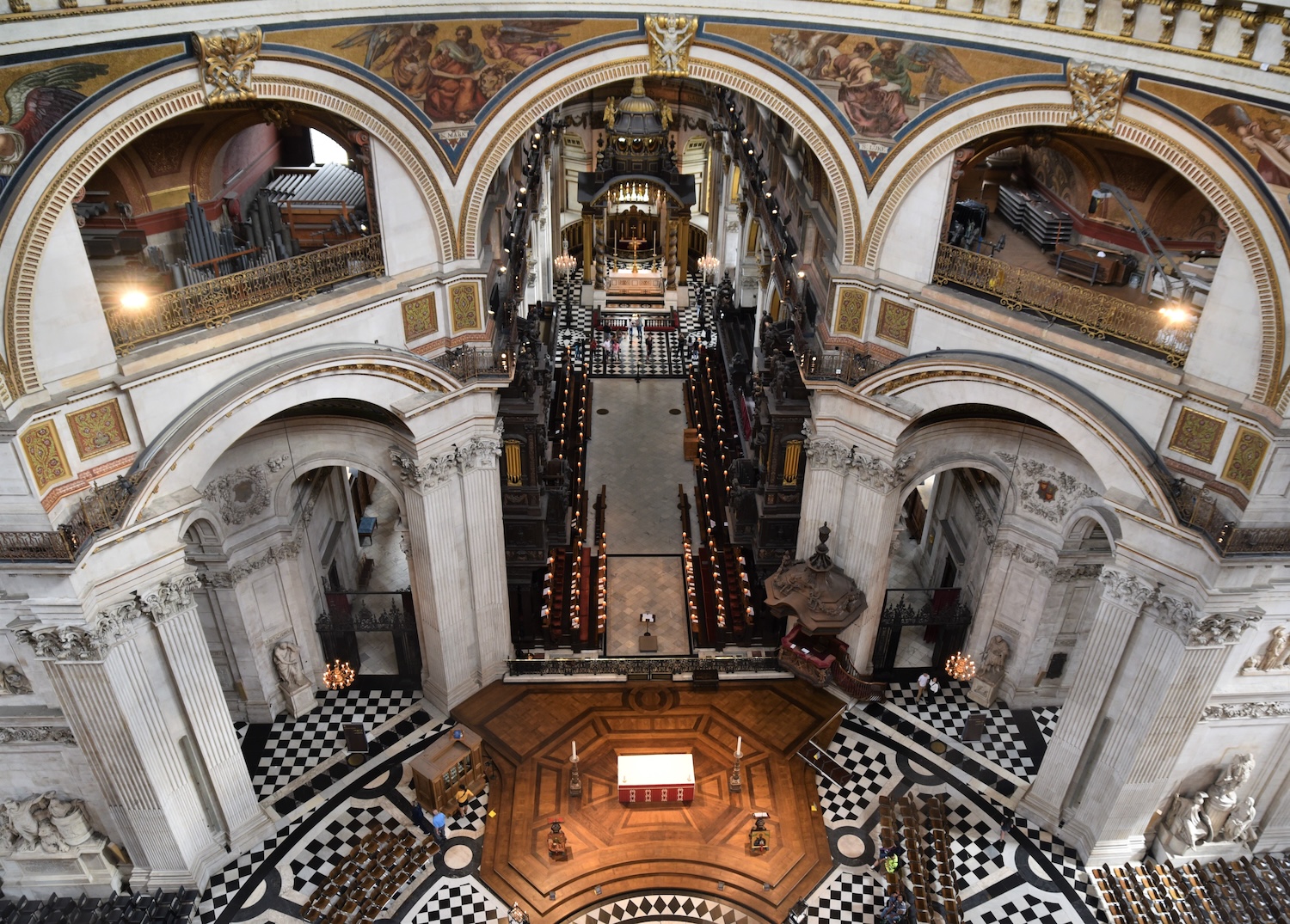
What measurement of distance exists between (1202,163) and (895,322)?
5.97 metres

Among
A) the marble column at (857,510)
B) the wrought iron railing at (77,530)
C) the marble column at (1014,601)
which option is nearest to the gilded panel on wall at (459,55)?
the wrought iron railing at (77,530)

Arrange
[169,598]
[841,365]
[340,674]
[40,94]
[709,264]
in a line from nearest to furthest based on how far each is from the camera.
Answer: [40,94] < [169,598] < [841,365] < [340,674] < [709,264]

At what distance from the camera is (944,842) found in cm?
1898

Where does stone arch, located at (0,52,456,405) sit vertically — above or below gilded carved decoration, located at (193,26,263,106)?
below

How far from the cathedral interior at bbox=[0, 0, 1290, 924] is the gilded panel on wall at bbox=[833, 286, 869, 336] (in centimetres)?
13

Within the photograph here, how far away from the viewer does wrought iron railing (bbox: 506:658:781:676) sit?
22953 millimetres

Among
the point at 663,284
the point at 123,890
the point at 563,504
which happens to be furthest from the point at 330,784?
the point at 663,284

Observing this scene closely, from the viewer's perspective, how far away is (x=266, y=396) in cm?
1639

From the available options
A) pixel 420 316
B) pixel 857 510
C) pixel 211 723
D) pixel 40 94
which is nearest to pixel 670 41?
pixel 420 316

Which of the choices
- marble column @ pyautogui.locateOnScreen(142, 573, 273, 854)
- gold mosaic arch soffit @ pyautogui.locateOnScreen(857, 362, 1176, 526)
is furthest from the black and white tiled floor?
gold mosaic arch soffit @ pyautogui.locateOnScreen(857, 362, 1176, 526)

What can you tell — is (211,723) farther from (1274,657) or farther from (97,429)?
(1274,657)

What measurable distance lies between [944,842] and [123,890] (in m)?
16.2

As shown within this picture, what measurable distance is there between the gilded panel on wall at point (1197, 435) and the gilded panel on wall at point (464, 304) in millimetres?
13050

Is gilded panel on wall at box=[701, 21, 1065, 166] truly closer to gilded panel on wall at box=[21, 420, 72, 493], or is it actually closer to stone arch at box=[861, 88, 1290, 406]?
stone arch at box=[861, 88, 1290, 406]
